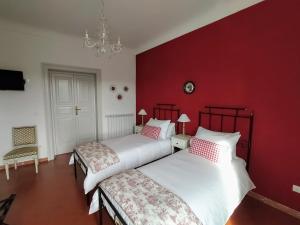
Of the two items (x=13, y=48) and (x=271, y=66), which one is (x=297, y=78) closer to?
(x=271, y=66)

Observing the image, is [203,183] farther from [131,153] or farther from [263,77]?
[263,77]

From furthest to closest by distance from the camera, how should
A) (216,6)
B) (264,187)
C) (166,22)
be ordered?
(166,22) < (216,6) < (264,187)

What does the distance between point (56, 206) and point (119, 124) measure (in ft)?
8.34

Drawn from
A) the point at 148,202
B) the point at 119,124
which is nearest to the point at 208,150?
the point at 148,202

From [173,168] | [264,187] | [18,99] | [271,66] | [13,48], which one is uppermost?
[13,48]

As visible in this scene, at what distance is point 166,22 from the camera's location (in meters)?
2.83

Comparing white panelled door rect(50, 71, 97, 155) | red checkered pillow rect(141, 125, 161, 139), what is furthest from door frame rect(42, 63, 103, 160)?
red checkered pillow rect(141, 125, 161, 139)

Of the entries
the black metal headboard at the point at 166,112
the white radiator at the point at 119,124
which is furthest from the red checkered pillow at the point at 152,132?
the white radiator at the point at 119,124

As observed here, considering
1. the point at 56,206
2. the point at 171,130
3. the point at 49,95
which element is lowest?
the point at 56,206

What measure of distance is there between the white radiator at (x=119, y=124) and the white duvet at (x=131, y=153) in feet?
4.55

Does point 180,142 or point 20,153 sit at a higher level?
point 180,142

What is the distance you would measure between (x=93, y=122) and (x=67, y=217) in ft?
8.31

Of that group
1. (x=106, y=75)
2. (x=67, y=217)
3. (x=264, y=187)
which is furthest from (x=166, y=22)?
(x=67, y=217)

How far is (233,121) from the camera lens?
239cm
